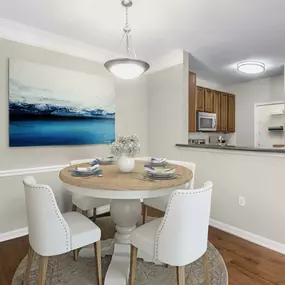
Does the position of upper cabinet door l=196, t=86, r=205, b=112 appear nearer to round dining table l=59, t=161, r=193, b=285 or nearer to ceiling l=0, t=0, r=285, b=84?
ceiling l=0, t=0, r=285, b=84

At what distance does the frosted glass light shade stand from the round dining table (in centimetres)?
93

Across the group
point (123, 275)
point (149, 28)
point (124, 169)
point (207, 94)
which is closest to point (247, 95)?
point (207, 94)

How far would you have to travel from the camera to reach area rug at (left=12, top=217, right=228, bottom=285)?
70.5 inches

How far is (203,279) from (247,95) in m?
4.61

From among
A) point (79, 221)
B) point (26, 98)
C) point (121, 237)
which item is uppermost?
point (26, 98)

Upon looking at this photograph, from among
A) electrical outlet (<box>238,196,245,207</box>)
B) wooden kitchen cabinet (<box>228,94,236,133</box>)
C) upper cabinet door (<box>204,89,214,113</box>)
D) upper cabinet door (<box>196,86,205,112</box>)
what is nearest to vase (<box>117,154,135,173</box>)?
Answer: electrical outlet (<box>238,196,245,207</box>)

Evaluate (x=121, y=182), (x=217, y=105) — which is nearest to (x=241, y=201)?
(x=121, y=182)

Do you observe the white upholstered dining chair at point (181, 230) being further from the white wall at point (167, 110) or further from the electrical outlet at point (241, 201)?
the white wall at point (167, 110)

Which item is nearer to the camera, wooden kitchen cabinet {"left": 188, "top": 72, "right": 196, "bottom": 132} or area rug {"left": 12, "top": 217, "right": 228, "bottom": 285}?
area rug {"left": 12, "top": 217, "right": 228, "bottom": 285}

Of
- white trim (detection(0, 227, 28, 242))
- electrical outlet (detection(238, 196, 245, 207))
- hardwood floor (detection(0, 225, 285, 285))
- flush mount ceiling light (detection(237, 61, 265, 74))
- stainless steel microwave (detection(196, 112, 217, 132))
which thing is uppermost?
flush mount ceiling light (detection(237, 61, 265, 74))

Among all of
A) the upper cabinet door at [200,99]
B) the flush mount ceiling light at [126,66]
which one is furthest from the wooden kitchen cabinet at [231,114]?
the flush mount ceiling light at [126,66]

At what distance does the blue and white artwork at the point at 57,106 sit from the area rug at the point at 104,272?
138 cm

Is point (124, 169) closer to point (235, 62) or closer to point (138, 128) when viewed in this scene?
point (138, 128)

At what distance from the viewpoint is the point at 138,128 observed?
3791mm
